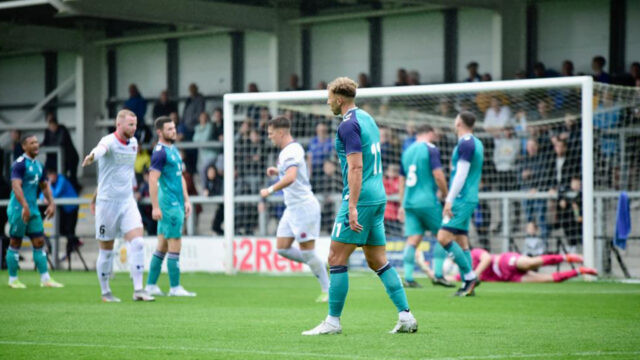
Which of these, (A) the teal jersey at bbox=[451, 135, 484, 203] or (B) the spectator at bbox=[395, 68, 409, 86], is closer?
(A) the teal jersey at bbox=[451, 135, 484, 203]

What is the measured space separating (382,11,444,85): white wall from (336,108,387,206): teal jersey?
50.3 ft

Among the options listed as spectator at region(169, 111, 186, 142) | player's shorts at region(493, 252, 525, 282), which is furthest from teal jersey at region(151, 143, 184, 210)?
spectator at region(169, 111, 186, 142)

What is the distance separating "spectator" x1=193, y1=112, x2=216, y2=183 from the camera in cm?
2341

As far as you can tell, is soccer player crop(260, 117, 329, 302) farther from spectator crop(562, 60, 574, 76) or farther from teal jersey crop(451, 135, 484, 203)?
spectator crop(562, 60, 574, 76)

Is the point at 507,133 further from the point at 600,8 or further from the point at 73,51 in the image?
the point at 73,51

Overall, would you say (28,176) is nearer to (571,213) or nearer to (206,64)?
(571,213)

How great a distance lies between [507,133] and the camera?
1945 centimetres

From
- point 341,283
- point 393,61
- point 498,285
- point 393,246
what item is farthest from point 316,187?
point 341,283

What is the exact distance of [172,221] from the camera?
13.7 meters

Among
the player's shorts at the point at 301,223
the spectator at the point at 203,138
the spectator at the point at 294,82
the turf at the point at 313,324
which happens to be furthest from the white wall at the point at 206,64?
the player's shorts at the point at 301,223

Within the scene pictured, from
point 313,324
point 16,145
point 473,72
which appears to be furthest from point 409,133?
point 16,145

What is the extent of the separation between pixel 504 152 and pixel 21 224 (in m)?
8.69

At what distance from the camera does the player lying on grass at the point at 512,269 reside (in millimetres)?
15719

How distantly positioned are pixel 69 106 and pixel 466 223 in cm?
1880
